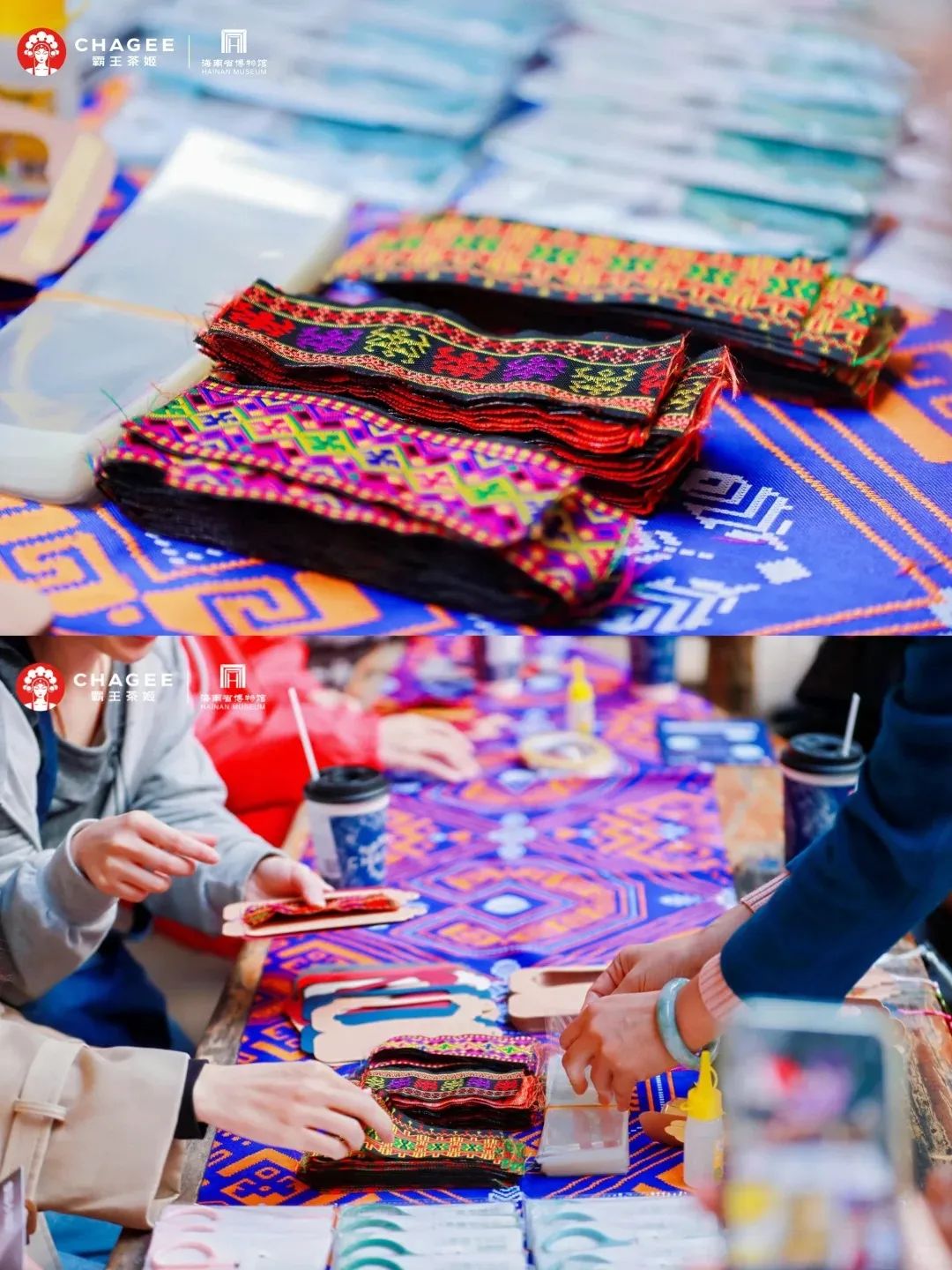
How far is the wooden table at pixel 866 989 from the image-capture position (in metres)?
1.50

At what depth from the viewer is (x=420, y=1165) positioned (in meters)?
1.49

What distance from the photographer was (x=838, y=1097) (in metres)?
1.08

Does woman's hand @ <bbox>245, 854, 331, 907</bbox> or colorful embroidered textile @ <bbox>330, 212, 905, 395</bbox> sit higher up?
colorful embroidered textile @ <bbox>330, 212, 905, 395</bbox>

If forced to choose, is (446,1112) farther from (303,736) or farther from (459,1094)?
(303,736)

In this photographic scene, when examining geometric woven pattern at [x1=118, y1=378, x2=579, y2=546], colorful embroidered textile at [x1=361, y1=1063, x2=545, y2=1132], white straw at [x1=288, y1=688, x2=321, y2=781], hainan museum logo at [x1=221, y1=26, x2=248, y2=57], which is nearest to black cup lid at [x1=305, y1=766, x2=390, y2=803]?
white straw at [x1=288, y1=688, x2=321, y2=781]

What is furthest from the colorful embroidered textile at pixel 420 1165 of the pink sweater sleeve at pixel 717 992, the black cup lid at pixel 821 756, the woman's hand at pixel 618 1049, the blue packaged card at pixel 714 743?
the blue packaged card at pixel 714 743

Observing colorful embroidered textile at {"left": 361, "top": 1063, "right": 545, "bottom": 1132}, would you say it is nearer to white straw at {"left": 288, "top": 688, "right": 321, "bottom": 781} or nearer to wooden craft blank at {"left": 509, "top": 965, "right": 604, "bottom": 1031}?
wooden craft blank at {"left": 509, "top": 965, "right": 604, "bottom": 1031}

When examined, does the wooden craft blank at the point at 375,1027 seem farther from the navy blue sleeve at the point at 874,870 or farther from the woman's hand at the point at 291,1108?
the navy blue sleeve at the point at 874,870

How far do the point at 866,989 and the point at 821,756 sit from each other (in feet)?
0.98

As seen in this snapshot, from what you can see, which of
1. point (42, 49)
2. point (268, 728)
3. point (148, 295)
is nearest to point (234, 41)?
point (42, 49)

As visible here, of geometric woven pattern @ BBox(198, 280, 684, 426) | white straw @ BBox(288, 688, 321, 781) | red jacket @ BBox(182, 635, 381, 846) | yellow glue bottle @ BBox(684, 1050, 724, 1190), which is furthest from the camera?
white straw @ BBox(288, 688, 321, 781)

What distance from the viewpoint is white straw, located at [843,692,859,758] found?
5.94 feet

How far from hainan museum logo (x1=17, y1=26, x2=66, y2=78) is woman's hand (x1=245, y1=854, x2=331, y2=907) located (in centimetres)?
92

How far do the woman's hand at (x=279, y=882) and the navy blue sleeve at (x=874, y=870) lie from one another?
0.53 metres
